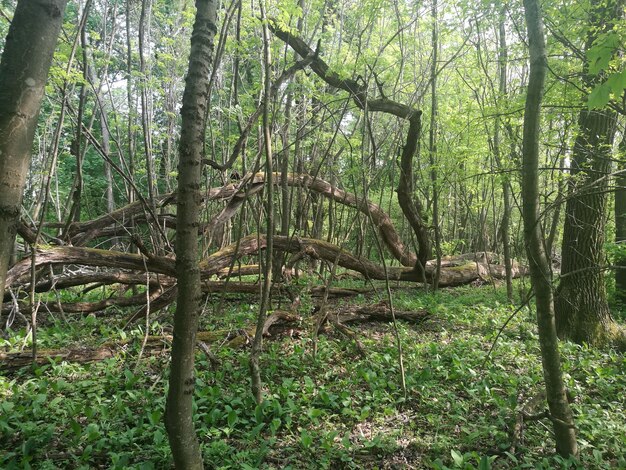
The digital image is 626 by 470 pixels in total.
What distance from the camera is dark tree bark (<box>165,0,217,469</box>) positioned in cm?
190

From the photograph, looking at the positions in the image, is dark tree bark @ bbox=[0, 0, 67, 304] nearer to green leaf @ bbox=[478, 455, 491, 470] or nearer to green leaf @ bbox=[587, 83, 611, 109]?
green leaf @ bbox=[587, 83, 611, 109]

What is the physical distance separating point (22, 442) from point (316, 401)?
212 cm

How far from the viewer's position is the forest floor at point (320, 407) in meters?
2.64

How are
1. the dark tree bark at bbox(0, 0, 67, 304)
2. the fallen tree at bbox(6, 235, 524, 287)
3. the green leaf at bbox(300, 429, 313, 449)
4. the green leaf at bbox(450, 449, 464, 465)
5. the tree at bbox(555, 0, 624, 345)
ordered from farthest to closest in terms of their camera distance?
the tree at bbox(555, 0, 624, 345), the fallen tree at bbox(6, 235, 524, 287), the green leaf at bbox(300, 429, 313, 449), the green leaf at bbox(450, 449, 464, 465), the dark tree bark at bbox(0, 0, 67, 304)

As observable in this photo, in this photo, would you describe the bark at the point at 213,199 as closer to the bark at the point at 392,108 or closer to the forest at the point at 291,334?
the forest at the point at 291,334

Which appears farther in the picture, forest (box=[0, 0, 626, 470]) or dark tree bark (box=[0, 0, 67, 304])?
forest (box=[0, 0, 626, 470])

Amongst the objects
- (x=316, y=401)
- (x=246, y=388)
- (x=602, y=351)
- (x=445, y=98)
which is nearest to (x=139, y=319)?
(x=246, y=388)

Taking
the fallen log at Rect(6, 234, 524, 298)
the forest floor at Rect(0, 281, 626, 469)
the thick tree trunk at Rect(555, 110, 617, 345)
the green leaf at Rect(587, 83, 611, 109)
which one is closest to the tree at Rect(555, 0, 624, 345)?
the thick tree trunk at Rect(555, 110, 617, 345)

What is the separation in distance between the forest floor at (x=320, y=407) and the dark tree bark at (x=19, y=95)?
181 centimetres

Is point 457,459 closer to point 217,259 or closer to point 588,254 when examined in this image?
point 588,254

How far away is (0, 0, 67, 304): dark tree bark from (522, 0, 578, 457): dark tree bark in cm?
264

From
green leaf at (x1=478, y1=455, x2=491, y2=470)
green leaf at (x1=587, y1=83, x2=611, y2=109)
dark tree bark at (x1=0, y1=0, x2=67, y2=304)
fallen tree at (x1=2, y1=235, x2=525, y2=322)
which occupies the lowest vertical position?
green leaf at (x1=478, y1=455, x2=491, y2=470)

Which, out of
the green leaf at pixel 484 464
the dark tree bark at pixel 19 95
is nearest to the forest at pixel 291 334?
the dark tree bark at pixel 19 95

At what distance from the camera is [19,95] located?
1248mm
